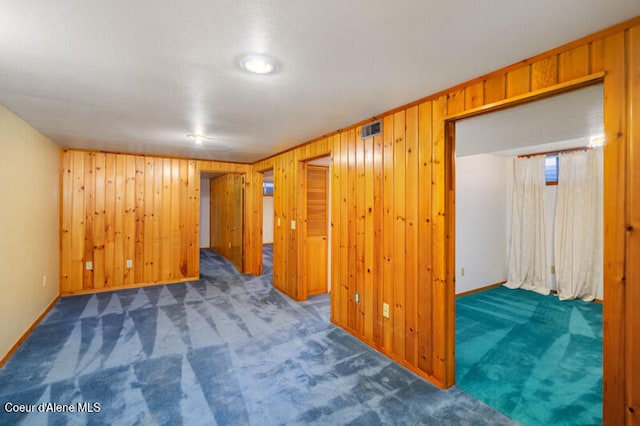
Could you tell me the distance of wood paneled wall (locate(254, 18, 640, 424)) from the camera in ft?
4.42

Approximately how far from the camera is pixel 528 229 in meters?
4.85

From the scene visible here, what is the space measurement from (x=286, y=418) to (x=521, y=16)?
8.34 feet

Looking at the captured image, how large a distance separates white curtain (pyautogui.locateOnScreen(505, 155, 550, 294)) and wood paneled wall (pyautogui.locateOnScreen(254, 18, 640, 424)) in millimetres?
3439

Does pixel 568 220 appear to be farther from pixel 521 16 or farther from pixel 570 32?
pixel 521 16

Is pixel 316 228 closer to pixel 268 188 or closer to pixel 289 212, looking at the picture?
pixel 289 212

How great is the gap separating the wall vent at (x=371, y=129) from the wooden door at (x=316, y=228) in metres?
1.62

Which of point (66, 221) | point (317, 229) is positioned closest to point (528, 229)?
point (317, 229)

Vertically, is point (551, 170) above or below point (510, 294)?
above

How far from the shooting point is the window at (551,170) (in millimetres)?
4605

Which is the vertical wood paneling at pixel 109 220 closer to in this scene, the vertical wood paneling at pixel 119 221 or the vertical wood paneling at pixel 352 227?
the vertical wood paneling at pixel 119 221

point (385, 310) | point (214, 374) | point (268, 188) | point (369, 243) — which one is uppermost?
point (268, 188)

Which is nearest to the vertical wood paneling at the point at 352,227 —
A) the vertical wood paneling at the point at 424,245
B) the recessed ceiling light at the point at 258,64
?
the vertical wood paneling at the point at 424,245

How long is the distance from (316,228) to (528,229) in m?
3.57

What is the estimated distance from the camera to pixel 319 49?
155 cm
